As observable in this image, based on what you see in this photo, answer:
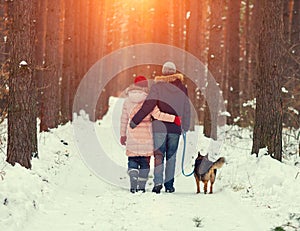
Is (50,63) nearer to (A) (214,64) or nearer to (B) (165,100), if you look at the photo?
(A) (214,64)

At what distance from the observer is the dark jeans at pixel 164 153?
30.3ft

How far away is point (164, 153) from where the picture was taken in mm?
9469

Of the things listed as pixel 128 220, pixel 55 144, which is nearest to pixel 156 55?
pixel 55 144

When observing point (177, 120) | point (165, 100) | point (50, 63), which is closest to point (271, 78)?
point (177, 120)

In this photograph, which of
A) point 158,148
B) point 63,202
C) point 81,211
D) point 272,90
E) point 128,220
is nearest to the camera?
point 128,220

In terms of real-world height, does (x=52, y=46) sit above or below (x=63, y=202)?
above

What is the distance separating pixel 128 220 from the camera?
677 cm

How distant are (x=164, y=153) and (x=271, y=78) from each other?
2785 millimetres

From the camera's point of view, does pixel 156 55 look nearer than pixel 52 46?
No

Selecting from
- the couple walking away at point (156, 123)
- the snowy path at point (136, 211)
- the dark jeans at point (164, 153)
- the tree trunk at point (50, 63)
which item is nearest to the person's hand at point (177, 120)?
the couple walking away at point (156, 123)

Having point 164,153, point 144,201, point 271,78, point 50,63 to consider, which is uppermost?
point 50,63

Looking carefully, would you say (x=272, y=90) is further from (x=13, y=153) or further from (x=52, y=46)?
(x=52, y=46)

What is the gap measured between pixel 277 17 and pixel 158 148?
12.5 feet

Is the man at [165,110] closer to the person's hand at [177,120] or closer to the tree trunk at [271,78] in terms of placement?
the person's hand at [177,120]
